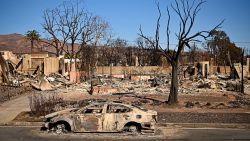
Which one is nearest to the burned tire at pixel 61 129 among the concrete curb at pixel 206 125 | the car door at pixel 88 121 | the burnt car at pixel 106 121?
the burnt car at pixel 106 121

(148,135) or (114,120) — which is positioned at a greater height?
(114,120)

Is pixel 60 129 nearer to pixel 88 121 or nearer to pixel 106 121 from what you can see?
pixel 88 121

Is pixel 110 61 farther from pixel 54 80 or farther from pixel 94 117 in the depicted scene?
pixel 94 117

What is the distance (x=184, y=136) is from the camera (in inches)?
574

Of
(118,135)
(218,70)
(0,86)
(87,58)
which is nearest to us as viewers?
(118,135)

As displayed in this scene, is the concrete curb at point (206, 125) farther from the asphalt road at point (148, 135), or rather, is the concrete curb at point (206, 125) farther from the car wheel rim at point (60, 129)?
the car wheel rim at point (60, 129)

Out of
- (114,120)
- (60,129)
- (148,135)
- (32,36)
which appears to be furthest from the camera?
(32,36)

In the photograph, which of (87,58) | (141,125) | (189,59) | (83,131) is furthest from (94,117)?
(189,59)

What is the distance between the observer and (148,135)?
1452 cm

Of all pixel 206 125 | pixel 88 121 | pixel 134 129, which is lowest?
pixel 206 125

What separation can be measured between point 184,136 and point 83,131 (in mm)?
4071

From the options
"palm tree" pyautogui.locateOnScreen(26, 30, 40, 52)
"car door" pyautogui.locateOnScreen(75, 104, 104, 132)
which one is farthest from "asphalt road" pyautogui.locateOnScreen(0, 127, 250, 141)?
"palm tree" pyautogui.locateOnScreen(26, 30, 40, 52)

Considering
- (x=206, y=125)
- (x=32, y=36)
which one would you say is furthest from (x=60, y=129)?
(x=32, y=36)

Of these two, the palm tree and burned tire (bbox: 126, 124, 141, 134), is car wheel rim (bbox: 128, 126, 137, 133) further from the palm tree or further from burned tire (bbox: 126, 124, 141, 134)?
the palm tree
